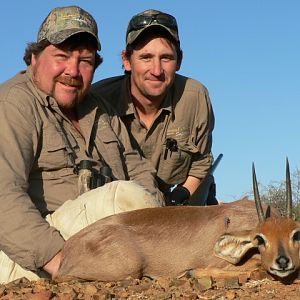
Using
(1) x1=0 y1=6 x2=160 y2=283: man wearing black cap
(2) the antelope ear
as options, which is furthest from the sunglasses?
(2) the antelope ear

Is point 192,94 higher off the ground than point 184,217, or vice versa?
point 192,94

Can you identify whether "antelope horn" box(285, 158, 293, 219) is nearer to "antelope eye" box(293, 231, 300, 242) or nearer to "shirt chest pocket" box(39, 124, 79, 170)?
"antelope eye" box(293, 231, 300, 242)

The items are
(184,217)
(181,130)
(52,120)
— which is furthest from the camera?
(181,130)

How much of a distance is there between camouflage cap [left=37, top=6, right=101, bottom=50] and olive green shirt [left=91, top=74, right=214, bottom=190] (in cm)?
163

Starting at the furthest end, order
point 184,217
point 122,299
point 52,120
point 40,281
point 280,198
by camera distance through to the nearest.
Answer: point 280,198
point 52,120
point 184,217
point 40,281
point 122,299

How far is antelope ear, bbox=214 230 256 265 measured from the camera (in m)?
6.58

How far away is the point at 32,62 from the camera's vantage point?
8.06 meters

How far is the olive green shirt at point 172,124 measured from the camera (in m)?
Result: 9.60

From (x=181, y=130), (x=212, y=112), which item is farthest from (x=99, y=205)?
(x=212, y=112)

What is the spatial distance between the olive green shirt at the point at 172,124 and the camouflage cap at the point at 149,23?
649 millimetres

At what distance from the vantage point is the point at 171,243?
22.2 feet

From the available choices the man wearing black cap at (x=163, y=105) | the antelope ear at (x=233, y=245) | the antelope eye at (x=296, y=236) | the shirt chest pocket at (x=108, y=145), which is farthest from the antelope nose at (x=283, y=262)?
the man wearing black cap at (x=163, y=105)

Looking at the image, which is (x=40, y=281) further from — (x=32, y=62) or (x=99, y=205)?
(x=32, y=62)

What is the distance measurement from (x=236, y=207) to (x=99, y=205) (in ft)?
4.12
